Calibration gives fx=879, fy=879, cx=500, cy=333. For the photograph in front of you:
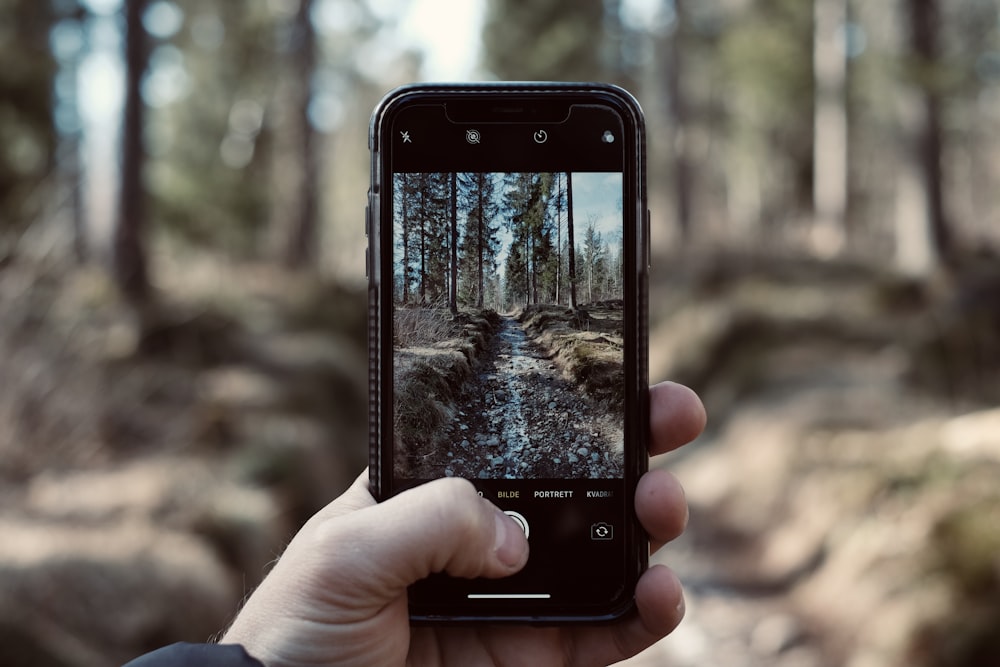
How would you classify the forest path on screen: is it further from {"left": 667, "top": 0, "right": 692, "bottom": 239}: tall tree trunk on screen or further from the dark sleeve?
{"left": 667, "top": 0, "right": 692, "bottom": 239}: tall tree trunk on screen

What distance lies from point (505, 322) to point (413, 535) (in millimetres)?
607

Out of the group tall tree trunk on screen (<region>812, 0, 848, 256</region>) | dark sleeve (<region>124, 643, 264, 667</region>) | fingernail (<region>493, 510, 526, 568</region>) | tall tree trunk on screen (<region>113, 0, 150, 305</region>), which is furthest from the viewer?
tall tree trunk on screen (<region>812, 0, 848, 256</region>)

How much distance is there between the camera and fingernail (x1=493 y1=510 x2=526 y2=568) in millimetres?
2006

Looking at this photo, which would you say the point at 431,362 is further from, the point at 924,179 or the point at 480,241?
the point at 924,179

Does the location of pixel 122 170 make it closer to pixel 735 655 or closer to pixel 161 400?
pixel 161 400

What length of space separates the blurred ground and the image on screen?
82cm

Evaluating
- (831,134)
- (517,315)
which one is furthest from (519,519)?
(831,134)

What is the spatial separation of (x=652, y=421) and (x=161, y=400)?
6633 millimetres

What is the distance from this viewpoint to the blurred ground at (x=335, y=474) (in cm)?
483

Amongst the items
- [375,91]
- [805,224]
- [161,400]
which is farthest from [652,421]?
[375,91]

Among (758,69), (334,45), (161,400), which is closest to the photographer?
(161,400)

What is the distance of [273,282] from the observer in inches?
555

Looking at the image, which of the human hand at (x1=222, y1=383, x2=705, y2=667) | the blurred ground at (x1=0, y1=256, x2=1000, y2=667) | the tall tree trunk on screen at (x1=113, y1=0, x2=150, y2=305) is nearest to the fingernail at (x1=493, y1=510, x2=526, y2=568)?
the human hand at (x1=222, y1=383, x2=705, y2=667)

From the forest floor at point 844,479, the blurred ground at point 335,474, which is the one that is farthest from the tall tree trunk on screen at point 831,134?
the blurred ground at point 335,474
